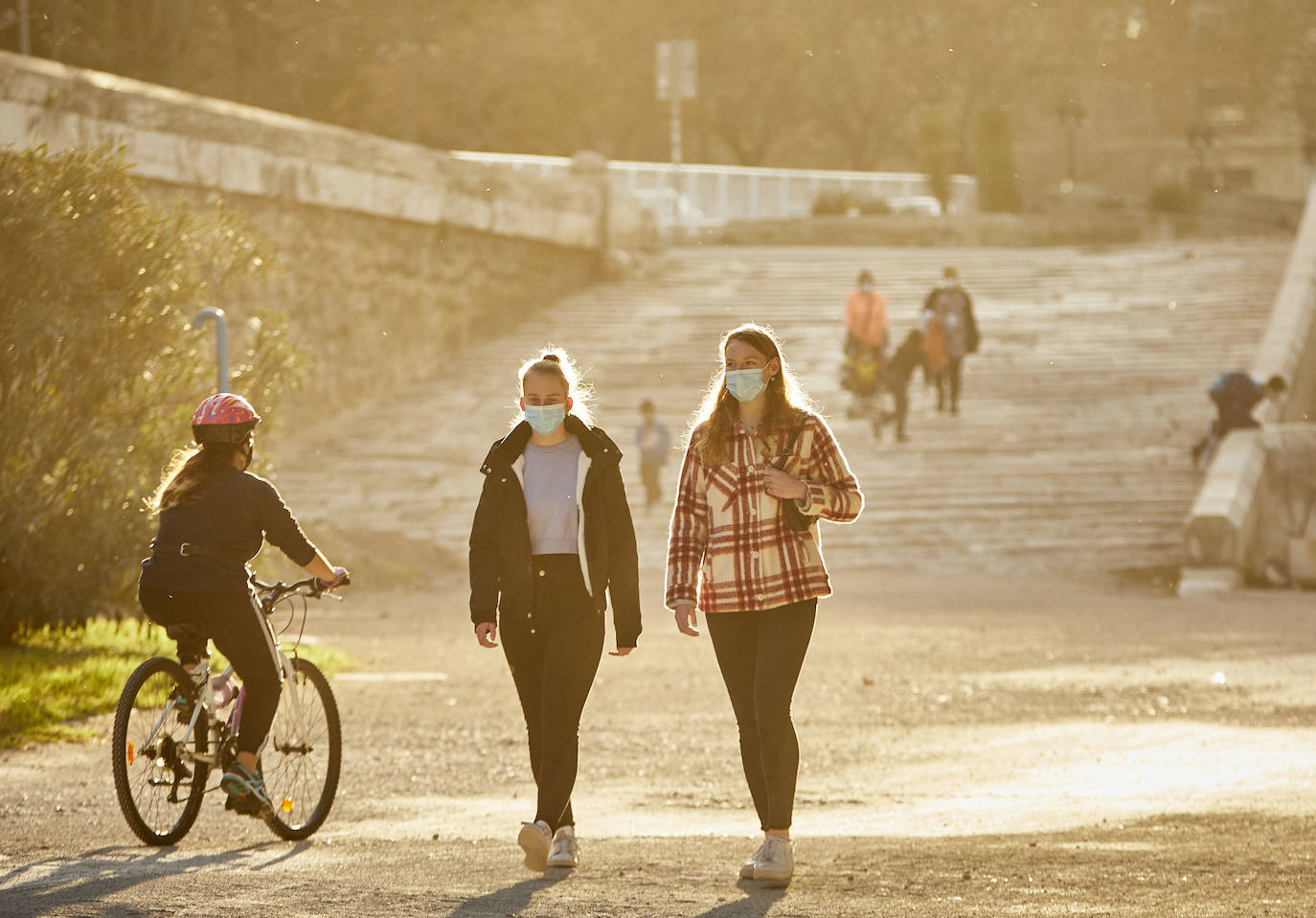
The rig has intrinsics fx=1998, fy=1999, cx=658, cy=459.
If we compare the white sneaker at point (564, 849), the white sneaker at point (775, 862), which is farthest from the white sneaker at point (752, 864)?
the white sneaker at point (564, 849)

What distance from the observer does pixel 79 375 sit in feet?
36.0

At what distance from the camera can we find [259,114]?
2161 cm

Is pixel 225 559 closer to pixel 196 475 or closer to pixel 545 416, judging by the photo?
pixel 196 475

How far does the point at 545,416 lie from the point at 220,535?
3.51 feet

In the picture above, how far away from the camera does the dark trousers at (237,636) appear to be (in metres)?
5.95

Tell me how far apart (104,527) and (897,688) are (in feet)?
14.3

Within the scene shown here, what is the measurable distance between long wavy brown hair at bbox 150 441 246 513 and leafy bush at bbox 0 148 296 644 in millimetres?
4861

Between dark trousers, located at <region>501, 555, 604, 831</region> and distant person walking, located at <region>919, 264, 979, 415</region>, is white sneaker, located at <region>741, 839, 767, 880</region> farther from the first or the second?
distant person walking, located at <region>919, 264, 979, 415</region>

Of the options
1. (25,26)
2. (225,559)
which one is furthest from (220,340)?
(25,26)

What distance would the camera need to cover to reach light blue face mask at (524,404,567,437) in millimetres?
5668

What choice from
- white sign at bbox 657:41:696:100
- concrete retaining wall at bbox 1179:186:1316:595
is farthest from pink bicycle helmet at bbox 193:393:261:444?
white sign at bbox 657:41:696:100

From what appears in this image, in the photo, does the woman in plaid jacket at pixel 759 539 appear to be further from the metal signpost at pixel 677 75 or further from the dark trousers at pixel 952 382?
the metal signpost at pixel 677 75

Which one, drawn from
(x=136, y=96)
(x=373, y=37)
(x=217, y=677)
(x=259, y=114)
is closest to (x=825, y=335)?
(x=259, y=114)

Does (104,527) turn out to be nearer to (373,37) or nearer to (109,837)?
(109,837)
